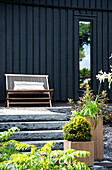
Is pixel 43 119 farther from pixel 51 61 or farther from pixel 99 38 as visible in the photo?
pixel 99 38

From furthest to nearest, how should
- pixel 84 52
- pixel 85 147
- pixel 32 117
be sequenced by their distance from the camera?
pixel 84 52 → pixel 32 117 → pixel 85 147

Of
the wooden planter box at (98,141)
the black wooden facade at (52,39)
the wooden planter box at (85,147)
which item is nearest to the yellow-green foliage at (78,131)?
the wooden planter box at (85,147)

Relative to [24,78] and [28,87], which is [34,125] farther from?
[24,78]

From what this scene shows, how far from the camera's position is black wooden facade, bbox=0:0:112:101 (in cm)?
724

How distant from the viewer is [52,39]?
24.8ft

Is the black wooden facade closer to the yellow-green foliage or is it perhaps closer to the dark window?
the dark window

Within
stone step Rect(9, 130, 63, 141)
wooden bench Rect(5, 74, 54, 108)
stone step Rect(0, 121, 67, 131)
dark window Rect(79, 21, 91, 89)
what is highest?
dark window Rect(79, 21, 91, 89)

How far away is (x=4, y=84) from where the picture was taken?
7.11 meters

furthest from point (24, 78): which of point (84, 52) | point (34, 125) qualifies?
point (34, 125)

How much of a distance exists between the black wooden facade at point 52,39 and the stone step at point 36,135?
10.0 ft

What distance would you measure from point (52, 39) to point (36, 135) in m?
3.95

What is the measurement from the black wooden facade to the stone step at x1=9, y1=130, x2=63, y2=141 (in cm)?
305

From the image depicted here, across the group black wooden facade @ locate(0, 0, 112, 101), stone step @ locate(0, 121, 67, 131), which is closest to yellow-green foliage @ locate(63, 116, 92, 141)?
stone step @ locate(0, 121, 67, 131)

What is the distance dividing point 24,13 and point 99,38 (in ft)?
7.29
